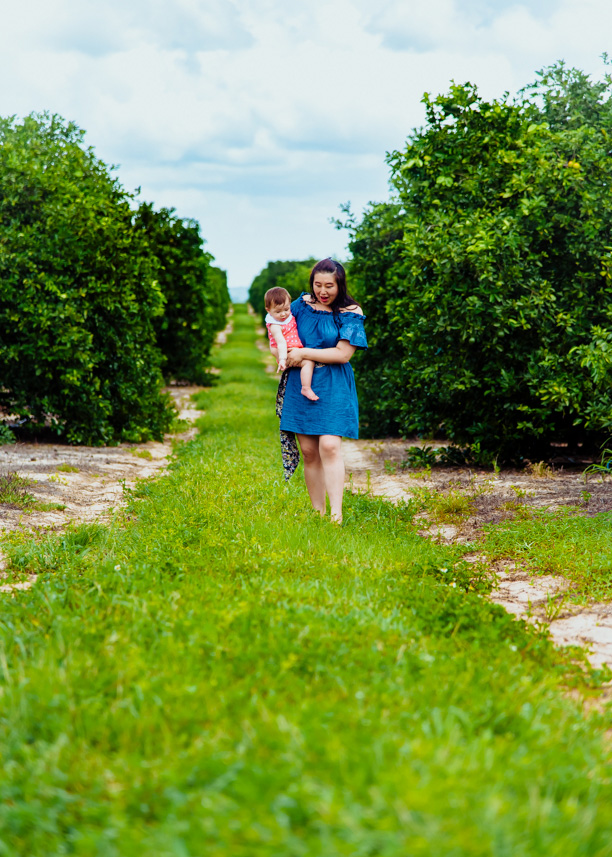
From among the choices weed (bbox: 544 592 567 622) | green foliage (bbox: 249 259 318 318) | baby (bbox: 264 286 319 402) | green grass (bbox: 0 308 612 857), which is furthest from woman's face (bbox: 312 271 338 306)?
green foliage (bbox: 249 259 318 318)

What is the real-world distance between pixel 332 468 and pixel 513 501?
1992mm

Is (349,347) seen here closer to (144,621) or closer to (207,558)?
(207,558)

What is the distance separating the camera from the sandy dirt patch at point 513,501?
12.6ft

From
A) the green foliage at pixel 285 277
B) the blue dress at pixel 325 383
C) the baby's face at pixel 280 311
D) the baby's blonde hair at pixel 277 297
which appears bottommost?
the blue dress at pixel 325 383

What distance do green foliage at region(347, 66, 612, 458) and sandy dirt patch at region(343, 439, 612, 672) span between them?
598 mm

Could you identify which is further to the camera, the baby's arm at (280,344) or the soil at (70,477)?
the soil at (70,477)

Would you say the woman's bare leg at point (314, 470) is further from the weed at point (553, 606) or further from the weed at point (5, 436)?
the weed at point (5, 436)

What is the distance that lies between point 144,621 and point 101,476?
5149 mm

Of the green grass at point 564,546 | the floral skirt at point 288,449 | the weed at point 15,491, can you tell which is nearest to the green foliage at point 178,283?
the weed at point 15,491

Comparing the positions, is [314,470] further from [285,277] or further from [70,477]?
[285,277]

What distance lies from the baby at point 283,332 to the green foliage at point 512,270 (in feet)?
9.37

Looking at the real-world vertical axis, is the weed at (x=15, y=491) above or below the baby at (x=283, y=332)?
below

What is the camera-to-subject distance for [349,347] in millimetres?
5352

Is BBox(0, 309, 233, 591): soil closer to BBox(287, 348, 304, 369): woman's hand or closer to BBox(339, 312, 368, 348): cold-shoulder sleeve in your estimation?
BBox(287, 348, 304, 369): woman's hand
